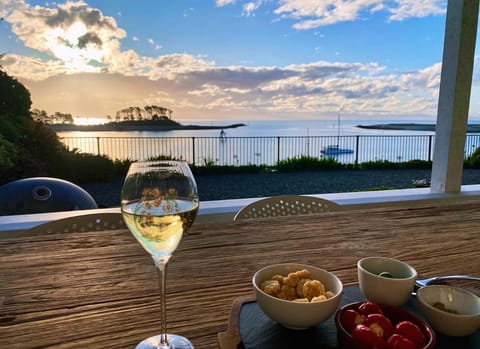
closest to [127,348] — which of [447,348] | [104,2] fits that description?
[447,348]

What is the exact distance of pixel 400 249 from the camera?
40.5 inches

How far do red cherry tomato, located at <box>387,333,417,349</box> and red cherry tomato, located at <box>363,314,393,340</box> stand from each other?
14mm

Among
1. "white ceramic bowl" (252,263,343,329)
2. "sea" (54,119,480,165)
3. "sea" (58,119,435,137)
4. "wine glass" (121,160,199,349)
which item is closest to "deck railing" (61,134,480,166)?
"sea" (54,119,480,165)

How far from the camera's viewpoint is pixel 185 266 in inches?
34.9

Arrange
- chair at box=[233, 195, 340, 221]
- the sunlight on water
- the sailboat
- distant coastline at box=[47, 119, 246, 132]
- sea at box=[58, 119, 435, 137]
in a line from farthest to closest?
the sailboat
sea at box=[58, 119, 435, 137]
distant coastline at box=[47, 119, 246, 132]
the sunlight on water
chair at box=[233, 195, 340, 221]

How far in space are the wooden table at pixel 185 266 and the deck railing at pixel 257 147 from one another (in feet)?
16.1

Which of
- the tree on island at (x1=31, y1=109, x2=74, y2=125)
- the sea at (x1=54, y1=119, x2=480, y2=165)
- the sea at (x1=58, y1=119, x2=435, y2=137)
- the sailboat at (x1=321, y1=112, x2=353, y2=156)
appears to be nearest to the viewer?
the tree on island at (x1=31, y1=109, x2=74, y2=125)

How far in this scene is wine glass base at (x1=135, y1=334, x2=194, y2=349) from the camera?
0.55 m

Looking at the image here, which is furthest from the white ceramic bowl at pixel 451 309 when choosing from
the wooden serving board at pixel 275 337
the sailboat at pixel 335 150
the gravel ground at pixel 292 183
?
the sailboat at pixel 335 150

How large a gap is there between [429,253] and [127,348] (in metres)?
0.83

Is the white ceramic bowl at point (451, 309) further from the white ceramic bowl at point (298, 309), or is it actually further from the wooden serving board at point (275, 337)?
the white ceramic bowl at point (298, 309)

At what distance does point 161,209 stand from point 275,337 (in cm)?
27

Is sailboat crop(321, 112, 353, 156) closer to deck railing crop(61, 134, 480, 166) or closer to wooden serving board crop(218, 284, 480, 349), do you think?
deck railing crop(61, 134, 480, 166)

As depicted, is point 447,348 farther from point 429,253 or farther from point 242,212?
point 242,212
